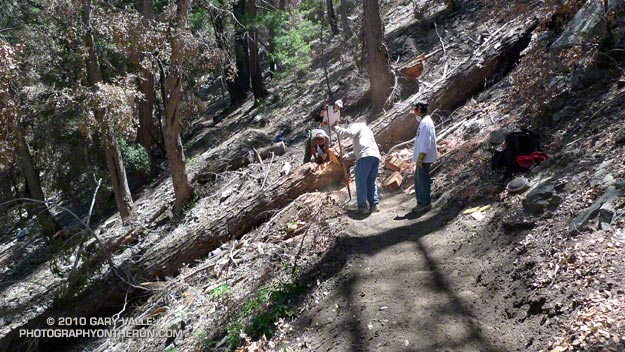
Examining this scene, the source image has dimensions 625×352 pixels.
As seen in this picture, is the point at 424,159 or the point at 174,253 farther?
the point at 174,253

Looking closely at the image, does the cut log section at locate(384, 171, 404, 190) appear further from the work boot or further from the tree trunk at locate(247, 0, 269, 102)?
the tree trunk at locate(247, 0, 269, 102)

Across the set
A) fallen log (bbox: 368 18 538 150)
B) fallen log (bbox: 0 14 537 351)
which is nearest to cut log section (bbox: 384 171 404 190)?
fallen log (bbox: 0 14 537 351)

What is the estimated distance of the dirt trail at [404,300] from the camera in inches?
177

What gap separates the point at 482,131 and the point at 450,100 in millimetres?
1999

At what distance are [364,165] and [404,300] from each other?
321 cm

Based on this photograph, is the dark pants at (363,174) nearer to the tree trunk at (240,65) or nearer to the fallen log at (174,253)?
the fallen log at (174,253)

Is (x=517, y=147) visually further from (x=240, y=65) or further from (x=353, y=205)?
(x=240, y=65)

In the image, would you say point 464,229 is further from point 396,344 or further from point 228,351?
point 228,351

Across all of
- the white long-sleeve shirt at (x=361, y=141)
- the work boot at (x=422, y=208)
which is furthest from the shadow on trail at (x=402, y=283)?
the white long-sleeve shirt at (x=361, y=141)

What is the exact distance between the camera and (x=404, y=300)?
16.9ft

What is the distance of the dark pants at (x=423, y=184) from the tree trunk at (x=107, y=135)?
7.52 m

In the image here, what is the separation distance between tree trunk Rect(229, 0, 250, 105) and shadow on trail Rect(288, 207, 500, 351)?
13.7 meters

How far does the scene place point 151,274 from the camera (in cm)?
883

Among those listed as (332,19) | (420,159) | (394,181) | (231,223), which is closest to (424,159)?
(420,159)
